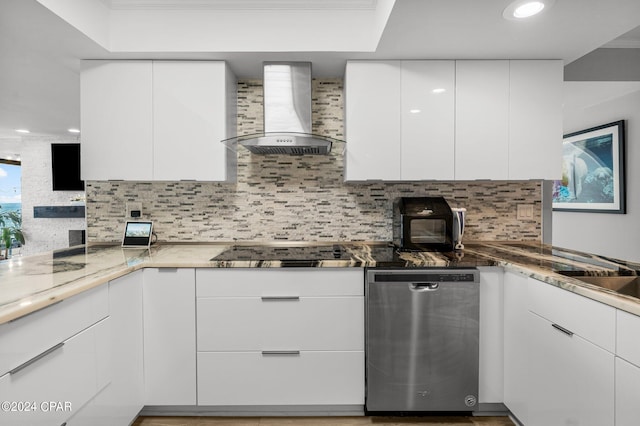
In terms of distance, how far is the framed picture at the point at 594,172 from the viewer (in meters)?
3.46

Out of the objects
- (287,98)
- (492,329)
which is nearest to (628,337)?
(492,329)

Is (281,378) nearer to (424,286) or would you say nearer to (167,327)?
(167,327)

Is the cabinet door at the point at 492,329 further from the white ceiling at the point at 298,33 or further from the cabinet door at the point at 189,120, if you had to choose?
the cabinet door at the point at 189,120

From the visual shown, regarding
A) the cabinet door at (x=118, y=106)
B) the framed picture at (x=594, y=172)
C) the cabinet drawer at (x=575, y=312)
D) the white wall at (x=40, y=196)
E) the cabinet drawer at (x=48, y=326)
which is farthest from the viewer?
the white wall at (x=40, y=196)

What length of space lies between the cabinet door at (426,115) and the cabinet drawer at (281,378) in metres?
1.23

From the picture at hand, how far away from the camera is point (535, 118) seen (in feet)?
7.44

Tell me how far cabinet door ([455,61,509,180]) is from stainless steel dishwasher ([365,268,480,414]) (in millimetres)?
906

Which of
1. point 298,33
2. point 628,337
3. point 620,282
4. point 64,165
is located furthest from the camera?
point 64,165

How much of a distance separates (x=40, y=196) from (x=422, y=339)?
6802 millimetres

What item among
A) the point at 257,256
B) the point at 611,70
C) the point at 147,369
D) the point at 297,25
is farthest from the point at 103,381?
the point at 611,70

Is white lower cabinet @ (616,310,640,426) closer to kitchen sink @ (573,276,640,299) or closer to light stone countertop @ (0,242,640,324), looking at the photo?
light stone countertop @ (0,242,640,324)

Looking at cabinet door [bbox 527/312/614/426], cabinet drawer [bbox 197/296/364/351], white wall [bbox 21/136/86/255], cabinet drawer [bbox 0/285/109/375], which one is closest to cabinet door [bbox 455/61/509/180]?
cabinet door [bbox 527/312/614/426]

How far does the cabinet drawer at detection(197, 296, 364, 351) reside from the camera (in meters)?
1.92

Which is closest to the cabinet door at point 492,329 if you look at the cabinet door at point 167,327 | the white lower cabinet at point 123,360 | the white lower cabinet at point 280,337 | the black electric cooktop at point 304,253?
the black electric cooktop at point 304,253
